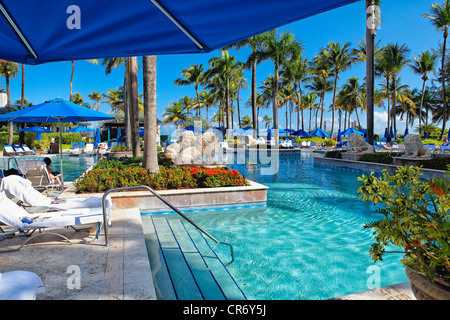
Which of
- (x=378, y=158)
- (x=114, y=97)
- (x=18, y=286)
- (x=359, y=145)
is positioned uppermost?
(x=114, y=97)

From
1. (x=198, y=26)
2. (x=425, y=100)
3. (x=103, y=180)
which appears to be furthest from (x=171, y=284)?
(x=425, y=100)

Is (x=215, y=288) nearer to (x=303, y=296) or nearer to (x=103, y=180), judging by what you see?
(x=303, y=296)

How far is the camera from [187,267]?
4.34 meters

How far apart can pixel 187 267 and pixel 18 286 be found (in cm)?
247

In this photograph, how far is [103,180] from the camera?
27.1 feet

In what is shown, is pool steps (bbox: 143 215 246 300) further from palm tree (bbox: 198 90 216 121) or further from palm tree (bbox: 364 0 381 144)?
palm tree (bbox: 198 90 216 121)

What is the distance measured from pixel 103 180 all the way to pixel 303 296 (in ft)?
21.0

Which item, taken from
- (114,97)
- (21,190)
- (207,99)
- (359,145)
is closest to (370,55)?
(359,145)

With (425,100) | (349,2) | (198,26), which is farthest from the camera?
(425,100)

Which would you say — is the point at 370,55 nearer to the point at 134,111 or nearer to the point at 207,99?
the point at 134,111

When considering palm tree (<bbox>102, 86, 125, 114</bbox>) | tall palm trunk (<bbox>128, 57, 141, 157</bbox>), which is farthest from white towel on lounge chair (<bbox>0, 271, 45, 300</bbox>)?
palm tree (<bbox>102, 86, 125, 114</bbox>)

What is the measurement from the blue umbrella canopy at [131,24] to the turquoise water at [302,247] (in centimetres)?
310

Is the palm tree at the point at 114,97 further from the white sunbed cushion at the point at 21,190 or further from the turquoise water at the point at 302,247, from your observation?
the white sunbed cushion at the point at 21,190

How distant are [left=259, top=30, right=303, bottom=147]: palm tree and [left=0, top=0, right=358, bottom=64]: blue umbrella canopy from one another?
28.6 m
